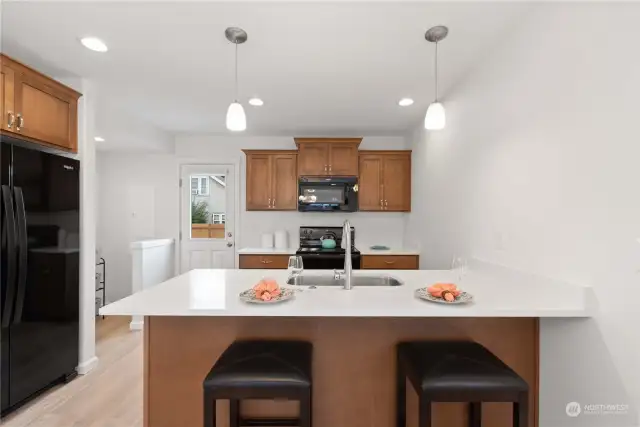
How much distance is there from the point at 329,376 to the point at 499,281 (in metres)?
1.15

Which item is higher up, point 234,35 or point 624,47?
point 234,35

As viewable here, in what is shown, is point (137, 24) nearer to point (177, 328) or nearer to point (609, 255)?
point (177, 328)

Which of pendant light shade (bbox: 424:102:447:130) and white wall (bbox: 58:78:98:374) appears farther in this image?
white wall (bbox: 58:78:98:374)

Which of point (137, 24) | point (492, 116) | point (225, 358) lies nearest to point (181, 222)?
point (137, 24)

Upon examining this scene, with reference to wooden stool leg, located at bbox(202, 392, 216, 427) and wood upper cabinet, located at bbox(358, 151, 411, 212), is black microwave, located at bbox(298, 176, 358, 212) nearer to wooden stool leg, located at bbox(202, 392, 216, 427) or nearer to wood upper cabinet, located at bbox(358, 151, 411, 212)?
wood upper cabinet, located at bbox(358, 151, 411, 212)

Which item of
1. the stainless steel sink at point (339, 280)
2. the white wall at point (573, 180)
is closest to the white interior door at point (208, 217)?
the stainless steel sink at point (339, 280)

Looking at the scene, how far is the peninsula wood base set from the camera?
1.58m

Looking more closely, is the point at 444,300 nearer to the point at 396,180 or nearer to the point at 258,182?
the point at 396,180

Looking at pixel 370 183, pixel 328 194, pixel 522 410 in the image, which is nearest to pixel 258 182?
pixel 328 194

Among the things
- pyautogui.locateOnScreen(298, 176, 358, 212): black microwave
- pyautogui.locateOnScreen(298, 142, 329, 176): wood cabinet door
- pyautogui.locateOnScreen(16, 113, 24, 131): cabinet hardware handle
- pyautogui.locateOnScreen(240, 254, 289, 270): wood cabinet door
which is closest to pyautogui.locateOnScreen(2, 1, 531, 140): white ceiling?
pyautogui.locateOnScreen(16, 113, 24, 131): cabinet hardware handle

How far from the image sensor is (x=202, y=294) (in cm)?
157

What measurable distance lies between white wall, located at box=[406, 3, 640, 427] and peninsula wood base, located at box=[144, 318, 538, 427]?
0.18 metres

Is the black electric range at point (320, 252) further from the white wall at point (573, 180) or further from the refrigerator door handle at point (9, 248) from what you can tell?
the refrigerator door handle at point (9, 248)

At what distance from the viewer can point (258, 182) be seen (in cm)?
417
